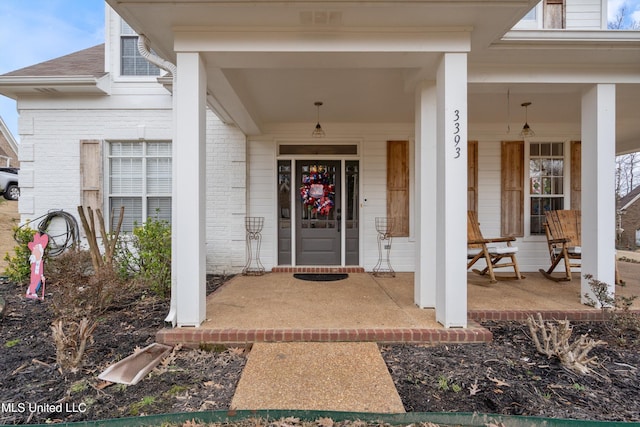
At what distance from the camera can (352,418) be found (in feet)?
5.74

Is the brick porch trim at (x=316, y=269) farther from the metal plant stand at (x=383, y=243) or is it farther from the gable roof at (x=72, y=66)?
the gable roof at (x=72, y=66)

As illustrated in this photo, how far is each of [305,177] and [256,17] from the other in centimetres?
313

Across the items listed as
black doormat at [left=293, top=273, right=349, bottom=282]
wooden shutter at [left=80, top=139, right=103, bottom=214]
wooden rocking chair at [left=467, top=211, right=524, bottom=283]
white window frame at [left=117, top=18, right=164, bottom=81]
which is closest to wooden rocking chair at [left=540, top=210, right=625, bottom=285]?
wooden rocking chair at [left=467, top=211, right=524, bottom=283]

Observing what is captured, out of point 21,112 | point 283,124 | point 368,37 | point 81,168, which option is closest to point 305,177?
point 283,124

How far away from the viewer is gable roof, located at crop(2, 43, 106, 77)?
493cm

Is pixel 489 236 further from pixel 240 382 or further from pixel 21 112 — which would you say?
pixel 21 112

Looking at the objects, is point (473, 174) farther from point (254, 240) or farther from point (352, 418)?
point (352, 418)

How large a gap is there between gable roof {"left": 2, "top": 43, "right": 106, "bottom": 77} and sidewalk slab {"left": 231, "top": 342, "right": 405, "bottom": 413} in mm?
5146

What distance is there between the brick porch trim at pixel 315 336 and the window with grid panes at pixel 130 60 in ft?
14.6

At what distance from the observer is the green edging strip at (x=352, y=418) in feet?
5.45

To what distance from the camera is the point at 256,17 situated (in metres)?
2.53

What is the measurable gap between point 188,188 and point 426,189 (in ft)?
7.21

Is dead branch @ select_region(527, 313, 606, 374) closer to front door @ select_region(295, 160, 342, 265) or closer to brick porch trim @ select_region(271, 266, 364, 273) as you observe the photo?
brick porch trim @ select_region(271, 266, 364, 273)

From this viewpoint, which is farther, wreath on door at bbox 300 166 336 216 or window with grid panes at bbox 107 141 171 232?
wreath on door at bbox 300 166 336 216
